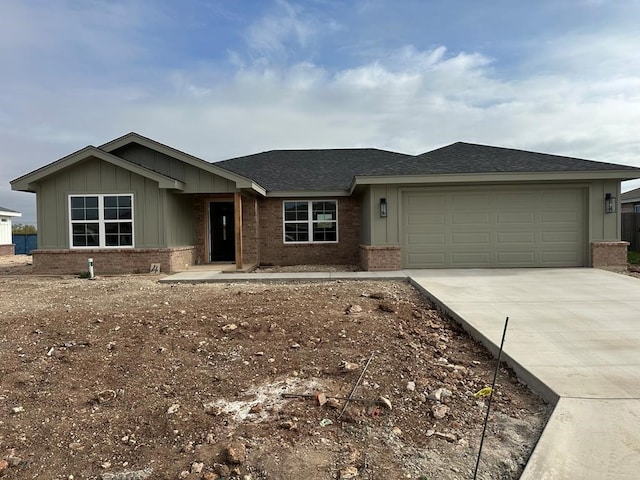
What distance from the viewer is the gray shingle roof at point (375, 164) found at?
11664mm

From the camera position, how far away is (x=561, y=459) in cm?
267

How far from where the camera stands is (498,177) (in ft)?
37.5

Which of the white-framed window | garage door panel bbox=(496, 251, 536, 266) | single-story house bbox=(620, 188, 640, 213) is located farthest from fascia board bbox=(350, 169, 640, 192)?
single-story house bbox=(620, 188, 640, 213)

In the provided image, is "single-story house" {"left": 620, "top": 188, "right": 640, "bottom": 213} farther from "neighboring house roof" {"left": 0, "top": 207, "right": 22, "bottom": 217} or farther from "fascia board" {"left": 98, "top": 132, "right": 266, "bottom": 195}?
"neighboring house roof" {"left": 0, "top": 207, "right": 22, "bottom": 217}

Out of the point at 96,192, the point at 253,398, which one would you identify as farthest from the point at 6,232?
the point at 253,398

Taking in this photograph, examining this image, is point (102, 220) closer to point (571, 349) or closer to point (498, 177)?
point (498, 177)

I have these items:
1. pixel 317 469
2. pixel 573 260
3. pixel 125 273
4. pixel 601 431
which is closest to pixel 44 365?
pixel 317 469

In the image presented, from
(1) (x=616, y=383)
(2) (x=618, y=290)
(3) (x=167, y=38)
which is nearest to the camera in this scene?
(1) (x=616, y=383)

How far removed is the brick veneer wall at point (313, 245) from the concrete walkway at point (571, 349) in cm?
528

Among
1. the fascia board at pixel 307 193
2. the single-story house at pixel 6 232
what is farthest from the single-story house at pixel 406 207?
the single-story house at pixel 6 232

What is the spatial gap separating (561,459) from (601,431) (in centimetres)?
55

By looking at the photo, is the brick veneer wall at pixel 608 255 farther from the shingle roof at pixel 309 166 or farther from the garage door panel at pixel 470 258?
the shingle roof at pixel 309 166

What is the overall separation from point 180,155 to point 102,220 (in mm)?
3022

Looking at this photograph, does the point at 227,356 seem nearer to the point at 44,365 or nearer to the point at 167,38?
the point at 44,365
